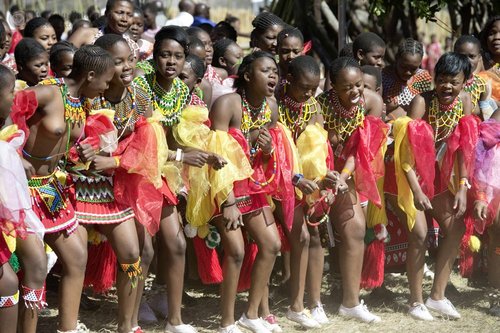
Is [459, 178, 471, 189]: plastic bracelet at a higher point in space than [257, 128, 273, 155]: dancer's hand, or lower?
lower

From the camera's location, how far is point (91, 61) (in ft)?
17.4

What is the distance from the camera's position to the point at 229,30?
9.44 meters

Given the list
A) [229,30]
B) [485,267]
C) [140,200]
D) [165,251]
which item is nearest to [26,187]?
[140,200]

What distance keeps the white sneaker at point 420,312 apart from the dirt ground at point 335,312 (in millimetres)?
48

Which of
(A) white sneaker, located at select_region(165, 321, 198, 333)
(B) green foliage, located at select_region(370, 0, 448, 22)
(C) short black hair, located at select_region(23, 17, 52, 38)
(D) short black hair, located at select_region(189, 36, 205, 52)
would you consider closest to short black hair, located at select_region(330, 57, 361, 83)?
(D) short black hair, located at select_region(189, 36, 205, 52)

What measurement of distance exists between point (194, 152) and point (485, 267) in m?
3.15

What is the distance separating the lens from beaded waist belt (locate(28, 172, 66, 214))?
5.24m

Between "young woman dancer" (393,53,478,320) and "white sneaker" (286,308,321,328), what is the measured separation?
2.70 feet

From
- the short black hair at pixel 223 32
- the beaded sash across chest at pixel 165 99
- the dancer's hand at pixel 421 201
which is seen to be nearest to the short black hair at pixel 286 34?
the beaded sash across chest at pixel 165 99

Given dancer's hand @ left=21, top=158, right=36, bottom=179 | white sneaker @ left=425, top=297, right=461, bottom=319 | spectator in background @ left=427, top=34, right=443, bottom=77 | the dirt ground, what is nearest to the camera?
dancer's hand @ left=21, top=158, right=36, bottom=179

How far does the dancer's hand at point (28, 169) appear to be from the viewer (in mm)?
5109

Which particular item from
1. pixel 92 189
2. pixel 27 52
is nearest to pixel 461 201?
pixel 92 189

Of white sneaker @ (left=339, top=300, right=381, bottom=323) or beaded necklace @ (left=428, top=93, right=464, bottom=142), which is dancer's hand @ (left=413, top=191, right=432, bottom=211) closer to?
beaded necklace @ (left=428, top=93, right=464, bottom=142)

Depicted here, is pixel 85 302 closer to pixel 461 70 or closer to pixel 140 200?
pixel 140 200
